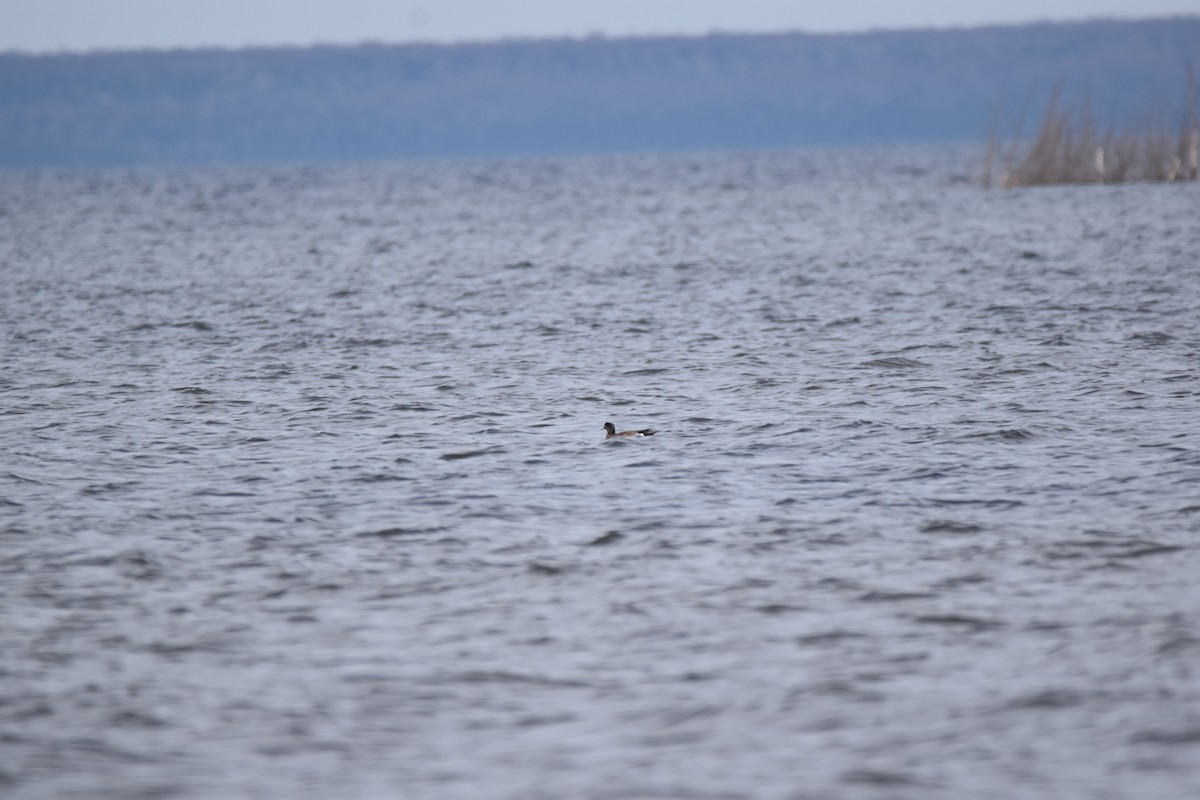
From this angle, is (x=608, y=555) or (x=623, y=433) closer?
(x=608, y=555)

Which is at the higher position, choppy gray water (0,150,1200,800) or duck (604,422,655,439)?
duck (604,422,655,439)

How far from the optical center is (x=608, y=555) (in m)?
12.2

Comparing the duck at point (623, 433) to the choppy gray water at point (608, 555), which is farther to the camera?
the duck at point (623, 433)

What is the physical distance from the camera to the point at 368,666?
9.70 meters

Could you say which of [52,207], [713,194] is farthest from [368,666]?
[52,207]

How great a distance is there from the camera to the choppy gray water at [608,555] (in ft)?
27.2

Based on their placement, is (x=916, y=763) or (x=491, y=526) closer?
(x=916, y=763)

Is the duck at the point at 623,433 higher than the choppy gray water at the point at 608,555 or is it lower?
higher

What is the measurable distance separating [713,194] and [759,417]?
264 feet

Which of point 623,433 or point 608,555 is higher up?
point 623,433

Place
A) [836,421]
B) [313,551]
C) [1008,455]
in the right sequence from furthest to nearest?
[836,421], [1008,455], [313,551]

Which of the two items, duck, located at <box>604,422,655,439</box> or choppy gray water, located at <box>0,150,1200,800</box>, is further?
duck, located at <box>604,422,655,439</box>

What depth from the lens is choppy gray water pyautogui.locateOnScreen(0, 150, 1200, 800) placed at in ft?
27.2

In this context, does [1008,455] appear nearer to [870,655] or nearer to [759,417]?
[759,417]
